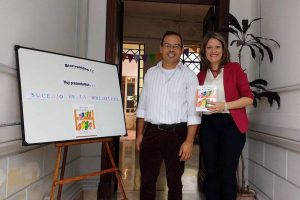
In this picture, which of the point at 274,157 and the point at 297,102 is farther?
the point at 274,157

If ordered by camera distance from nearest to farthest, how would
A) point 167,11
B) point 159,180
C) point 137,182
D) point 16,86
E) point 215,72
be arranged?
point 16,86
point 215,72
point 137,182
point 159,180
point 167,11

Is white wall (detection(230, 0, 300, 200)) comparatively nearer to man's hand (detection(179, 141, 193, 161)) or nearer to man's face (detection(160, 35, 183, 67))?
man's hand (detection(179, 141, 193, 161))

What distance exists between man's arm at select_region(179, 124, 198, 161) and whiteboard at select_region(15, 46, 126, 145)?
0.51 metres

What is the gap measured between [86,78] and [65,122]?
368mm

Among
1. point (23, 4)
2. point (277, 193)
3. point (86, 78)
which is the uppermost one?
point (23, 4)

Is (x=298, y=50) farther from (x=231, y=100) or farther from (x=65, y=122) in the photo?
(x=65, y=122)

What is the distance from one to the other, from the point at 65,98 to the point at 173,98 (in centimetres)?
68

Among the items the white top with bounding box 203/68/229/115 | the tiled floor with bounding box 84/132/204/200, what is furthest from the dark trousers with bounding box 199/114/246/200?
the tiled floor with bounding box 84/132/204/200

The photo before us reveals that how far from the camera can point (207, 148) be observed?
192 cm

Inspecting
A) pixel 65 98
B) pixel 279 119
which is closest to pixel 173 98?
pixel 65 98

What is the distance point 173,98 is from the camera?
6.17 feet

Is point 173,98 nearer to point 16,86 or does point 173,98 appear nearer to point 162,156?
point 162,156

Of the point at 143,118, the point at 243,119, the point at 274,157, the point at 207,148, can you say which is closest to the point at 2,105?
the point at 143,118

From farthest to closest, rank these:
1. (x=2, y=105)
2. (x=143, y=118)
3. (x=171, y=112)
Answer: (x=143, y=118)
(x=171, y=112)
(x=2, y=105)
